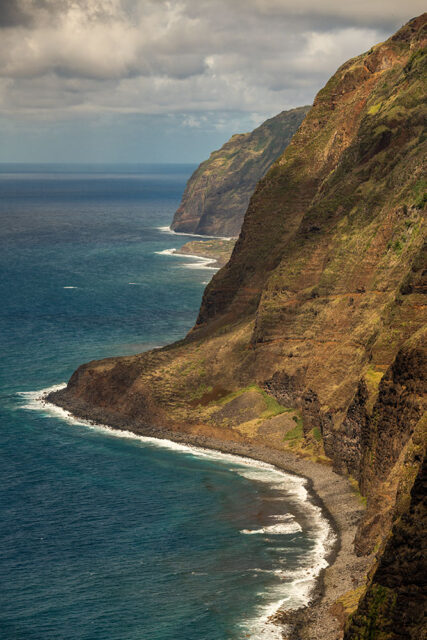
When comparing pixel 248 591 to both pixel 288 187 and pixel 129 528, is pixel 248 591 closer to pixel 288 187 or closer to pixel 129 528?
pixel 129 528

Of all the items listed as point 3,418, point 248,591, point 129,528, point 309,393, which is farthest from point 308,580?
point 3,418

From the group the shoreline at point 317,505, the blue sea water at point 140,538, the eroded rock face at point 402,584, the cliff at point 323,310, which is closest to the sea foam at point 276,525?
the blue sea water at point 140,538

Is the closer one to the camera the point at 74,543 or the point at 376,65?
the point at 74,543

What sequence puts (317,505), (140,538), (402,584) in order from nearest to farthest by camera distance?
(402,584) → (140,538) → (317,505)

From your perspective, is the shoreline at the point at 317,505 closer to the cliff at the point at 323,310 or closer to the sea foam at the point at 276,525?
the sea foam at the point at 276,525

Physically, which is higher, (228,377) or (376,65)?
(376,65)

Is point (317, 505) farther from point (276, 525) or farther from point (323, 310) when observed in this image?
point (323, 310)

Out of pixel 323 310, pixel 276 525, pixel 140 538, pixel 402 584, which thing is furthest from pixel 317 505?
pixel 402 584

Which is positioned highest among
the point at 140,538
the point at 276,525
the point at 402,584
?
the point at 402,584
